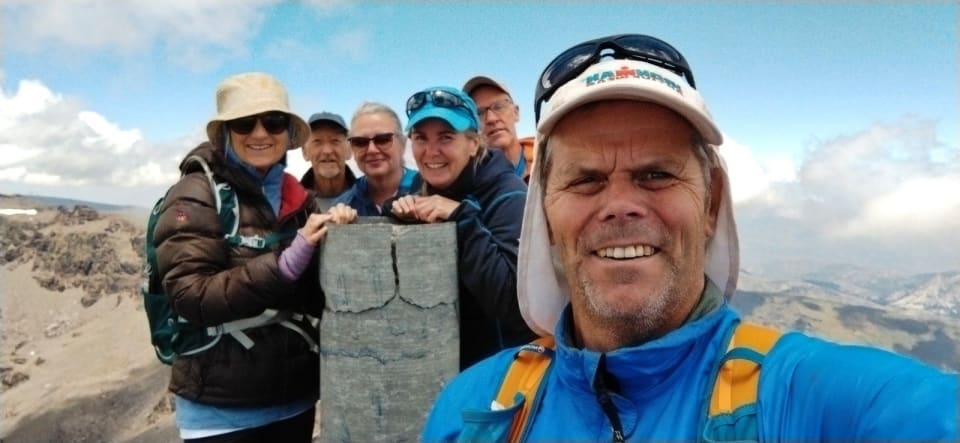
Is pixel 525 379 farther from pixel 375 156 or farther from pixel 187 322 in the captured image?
pixel 375 156

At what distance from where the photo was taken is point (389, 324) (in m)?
3.45

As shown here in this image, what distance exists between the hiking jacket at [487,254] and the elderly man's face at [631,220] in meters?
1.33

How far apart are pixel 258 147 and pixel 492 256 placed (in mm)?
1788

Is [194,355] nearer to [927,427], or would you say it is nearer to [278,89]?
[278,89]

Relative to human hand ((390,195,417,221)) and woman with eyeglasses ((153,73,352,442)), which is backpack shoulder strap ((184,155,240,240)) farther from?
human hand ((390,195,417,221))

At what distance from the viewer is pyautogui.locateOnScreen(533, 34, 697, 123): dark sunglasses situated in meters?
2.16

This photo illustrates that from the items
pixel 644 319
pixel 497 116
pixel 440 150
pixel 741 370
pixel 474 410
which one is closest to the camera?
pixel 741 370

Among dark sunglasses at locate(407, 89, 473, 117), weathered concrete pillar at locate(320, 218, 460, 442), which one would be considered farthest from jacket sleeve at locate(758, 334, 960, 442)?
dark sunglasses at locate(407, 89, 473, 117)

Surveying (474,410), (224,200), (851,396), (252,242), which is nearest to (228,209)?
(224,200)

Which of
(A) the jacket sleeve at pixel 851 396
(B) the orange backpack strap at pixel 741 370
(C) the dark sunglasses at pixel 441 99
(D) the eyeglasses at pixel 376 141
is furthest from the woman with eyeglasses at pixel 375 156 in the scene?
(A) the jacket sleeve at pixel 851 396

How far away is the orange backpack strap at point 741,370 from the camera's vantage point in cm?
159

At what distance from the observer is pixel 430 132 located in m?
4.21

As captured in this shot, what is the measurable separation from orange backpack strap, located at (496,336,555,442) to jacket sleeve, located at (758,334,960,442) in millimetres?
760

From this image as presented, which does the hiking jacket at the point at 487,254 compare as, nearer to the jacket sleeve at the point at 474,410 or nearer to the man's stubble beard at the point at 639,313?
the jacket sleeve at the point at 474,410
